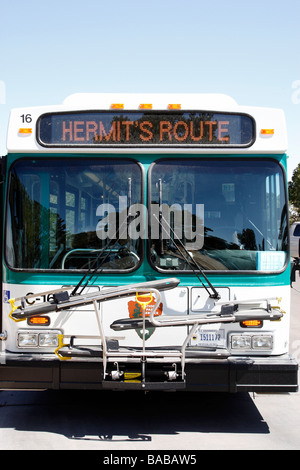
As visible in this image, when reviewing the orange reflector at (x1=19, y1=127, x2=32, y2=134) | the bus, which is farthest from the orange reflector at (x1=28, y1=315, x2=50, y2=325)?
the orange reflector at (x1=19, y1=127, x2=32, y2=134)

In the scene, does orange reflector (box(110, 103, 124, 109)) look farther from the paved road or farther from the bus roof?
the paved road

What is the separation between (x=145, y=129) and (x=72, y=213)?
104cm

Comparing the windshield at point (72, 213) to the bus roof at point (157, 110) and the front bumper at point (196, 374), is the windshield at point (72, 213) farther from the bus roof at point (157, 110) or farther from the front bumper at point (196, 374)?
the front bumper at point (196, 374)

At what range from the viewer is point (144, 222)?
4.93 meters

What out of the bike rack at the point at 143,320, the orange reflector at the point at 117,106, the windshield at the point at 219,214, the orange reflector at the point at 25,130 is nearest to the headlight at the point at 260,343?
the bike rack at the point at 143,320

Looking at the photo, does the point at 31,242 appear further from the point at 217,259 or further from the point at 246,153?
the point at 246,153

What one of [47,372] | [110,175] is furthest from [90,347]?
[110,175]

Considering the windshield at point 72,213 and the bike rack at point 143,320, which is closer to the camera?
the bike rack at point 143,320

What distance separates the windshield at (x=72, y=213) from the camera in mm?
4926

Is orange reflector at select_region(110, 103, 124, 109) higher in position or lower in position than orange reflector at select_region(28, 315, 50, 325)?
higher

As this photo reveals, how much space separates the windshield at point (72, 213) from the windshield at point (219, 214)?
242mm

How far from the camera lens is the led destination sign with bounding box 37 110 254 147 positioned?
16.3 ft

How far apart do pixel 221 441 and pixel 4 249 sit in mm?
2635

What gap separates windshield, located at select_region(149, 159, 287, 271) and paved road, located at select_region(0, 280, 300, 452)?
152 cm
